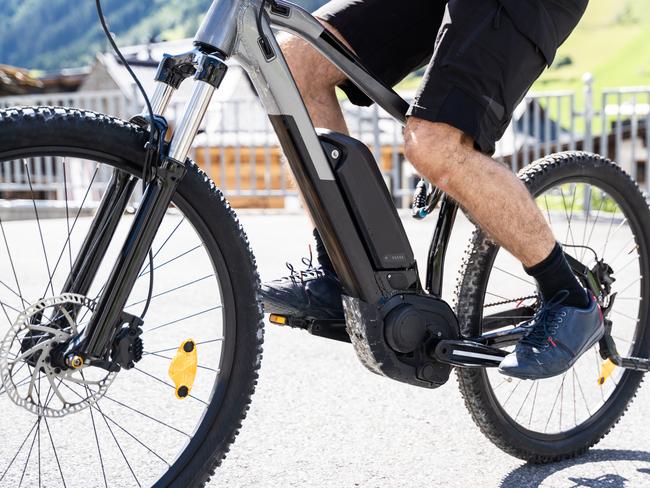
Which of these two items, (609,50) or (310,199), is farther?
(609,50)

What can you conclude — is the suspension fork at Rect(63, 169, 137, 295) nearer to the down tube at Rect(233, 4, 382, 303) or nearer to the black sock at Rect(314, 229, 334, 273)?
the down tube at Rect(233, 4, 382, 303)

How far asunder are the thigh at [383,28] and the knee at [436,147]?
0.25 meters

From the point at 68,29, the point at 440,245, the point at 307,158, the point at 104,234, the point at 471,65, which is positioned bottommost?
the point at 104,234

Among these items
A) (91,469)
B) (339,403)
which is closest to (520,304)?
(339,403)

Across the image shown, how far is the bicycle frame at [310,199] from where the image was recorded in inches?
82.9

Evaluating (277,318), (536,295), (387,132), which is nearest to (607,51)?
(387,132)

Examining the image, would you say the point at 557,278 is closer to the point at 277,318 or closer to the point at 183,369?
the point at 277,318

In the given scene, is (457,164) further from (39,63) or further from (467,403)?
(39,63)

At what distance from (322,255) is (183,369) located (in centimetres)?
63

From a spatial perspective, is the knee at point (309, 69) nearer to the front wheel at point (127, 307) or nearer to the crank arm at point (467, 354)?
the front wheel at point (127, 307)

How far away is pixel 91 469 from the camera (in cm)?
285

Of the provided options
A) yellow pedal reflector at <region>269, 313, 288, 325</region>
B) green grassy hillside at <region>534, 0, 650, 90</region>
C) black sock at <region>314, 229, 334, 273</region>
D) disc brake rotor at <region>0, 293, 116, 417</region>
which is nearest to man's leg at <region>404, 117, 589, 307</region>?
black sock at <region>314, 229, 334, 273</region>

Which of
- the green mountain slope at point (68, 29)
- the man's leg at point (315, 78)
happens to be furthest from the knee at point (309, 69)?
the green mountain slope at point (68, 29)

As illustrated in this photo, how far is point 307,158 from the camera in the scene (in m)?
2.44
